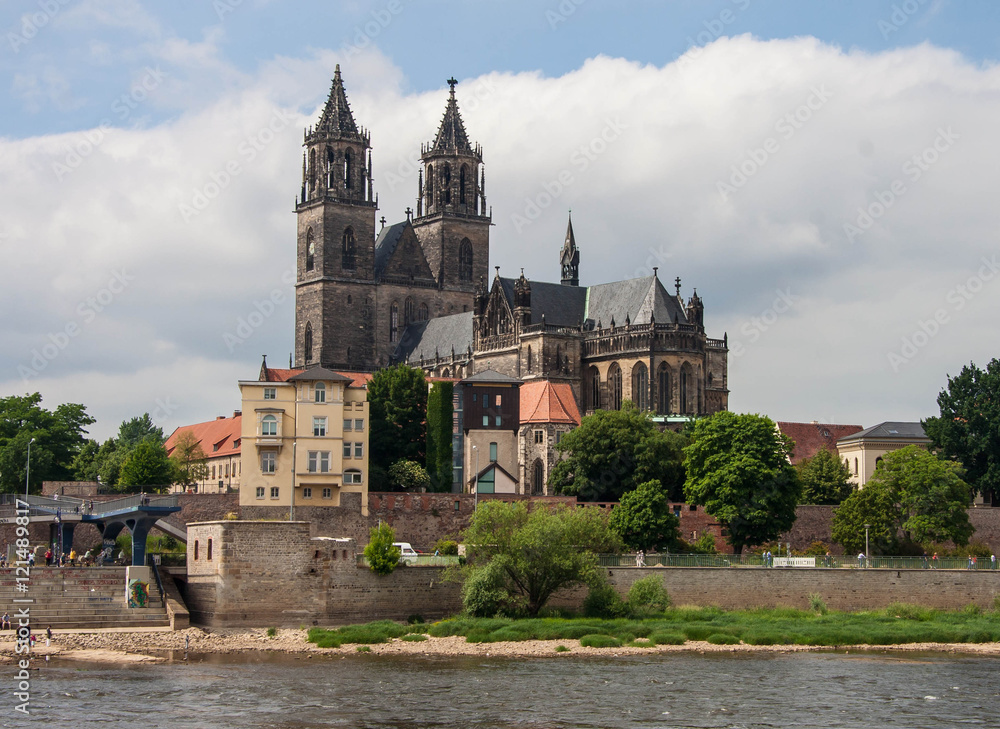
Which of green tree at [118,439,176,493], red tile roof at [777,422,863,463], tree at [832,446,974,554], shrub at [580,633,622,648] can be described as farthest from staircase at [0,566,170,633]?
red tile roof at [777,422,863,463]

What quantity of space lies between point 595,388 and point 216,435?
27.8 meters

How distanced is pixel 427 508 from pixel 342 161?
64.8 m

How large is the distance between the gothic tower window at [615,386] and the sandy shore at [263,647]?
53684 millimetres

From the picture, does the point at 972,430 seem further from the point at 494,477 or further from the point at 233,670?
the point at 233,670

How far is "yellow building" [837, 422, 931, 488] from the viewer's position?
104 m

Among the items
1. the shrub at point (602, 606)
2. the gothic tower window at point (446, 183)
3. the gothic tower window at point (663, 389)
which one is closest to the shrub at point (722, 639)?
the shrub at point (602, 606)

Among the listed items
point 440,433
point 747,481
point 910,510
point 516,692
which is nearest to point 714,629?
point 516,692

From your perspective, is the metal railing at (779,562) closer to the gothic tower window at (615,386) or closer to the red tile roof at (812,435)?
the red tile roof at (812,435)

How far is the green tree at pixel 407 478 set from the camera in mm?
86500

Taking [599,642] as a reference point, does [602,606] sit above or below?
above

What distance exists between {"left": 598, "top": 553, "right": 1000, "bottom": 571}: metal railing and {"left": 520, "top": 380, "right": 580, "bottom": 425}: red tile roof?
31.5 metres

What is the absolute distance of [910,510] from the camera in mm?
77812

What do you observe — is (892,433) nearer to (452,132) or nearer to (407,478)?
(407,478)

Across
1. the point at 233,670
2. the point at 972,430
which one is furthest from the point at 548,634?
the point at 972,430
